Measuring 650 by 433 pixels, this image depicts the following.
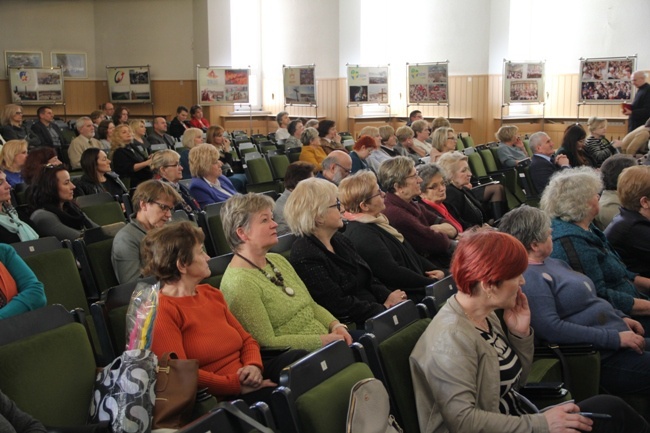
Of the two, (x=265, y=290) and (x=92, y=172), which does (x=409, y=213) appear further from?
(x=92, y=172)

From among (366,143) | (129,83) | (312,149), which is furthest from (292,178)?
(129,83)

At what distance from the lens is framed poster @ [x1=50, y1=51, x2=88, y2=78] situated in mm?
17328

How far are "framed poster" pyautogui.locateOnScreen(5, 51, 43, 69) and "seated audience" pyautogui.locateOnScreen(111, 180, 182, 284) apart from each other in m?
14.4

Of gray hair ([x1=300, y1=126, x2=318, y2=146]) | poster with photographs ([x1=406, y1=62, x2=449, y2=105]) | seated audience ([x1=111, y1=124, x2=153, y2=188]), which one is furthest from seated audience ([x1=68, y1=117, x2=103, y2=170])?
poster with photographs ([x1=406, y1=62, x2=449, y2=105])

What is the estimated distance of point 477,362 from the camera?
239 cm

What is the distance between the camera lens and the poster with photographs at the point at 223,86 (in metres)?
16.0

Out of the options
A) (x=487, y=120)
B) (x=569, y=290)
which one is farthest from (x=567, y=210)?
(x=487, y=120)

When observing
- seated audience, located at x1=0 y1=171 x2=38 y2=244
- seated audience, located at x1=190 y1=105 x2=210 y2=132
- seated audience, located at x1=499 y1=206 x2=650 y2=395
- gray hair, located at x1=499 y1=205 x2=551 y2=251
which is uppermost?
seated audience, located at x1=190 y1=105 x2=210 y2=132

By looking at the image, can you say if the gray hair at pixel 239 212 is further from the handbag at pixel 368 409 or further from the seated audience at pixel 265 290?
the handbag at pixel 368 409

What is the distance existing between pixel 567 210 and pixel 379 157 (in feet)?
16.0

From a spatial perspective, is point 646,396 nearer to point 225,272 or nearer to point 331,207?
point 331,207

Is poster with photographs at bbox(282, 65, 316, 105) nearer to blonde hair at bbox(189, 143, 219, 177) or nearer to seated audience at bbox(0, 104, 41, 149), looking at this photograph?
seated audience at bbox(0, 104, 41, 149)

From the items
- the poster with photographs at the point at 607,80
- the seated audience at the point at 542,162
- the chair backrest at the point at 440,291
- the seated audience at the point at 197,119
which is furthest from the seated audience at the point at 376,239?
the poster with photographs at the point at 607,80

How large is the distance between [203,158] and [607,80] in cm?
1093
